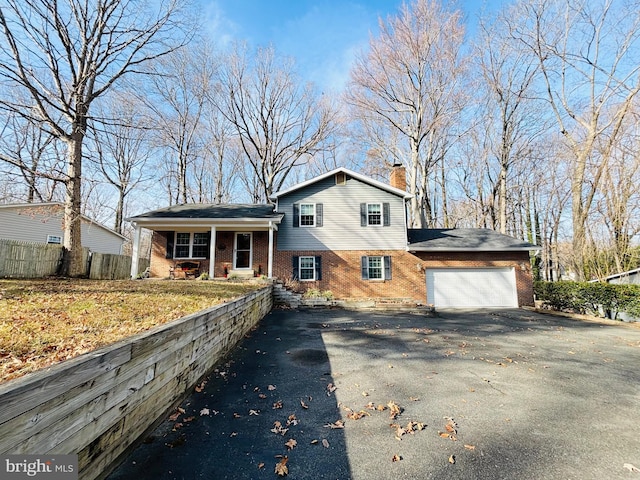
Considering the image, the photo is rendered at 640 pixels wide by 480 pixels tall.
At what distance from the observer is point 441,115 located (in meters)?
17.8

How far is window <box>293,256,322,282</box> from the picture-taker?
14.3m

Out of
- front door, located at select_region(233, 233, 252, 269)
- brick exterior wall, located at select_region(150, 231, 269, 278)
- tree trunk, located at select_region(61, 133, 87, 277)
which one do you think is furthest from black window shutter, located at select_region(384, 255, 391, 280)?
tree trunk, located at select_region(61, 133, 87, 277)

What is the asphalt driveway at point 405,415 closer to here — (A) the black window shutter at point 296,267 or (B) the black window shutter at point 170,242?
(A) the black window shutter at point 296,267

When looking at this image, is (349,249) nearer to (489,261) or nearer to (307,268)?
(307,268)

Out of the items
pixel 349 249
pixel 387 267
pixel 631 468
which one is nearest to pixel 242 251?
pixel 349 249

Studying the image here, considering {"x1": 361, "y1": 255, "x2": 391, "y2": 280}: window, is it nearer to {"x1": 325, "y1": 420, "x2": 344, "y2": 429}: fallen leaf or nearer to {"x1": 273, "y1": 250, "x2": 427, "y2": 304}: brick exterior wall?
{"x1": 273, "y1": 250, "x2": 427, "y2": 304}: brick exterior wall

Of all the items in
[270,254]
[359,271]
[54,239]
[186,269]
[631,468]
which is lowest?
[631,468]

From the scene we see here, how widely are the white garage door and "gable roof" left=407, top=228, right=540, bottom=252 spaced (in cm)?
110

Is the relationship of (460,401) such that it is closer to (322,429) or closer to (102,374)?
(322,429)

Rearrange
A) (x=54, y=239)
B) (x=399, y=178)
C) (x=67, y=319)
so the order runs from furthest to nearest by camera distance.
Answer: (x=54, y=239) < (x=399, y=178) < (x=67, y=319)

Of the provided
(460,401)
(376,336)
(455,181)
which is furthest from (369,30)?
(460,401)

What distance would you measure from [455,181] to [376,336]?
76.4 feet

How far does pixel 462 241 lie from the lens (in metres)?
14.7

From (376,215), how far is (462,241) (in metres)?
4.60
